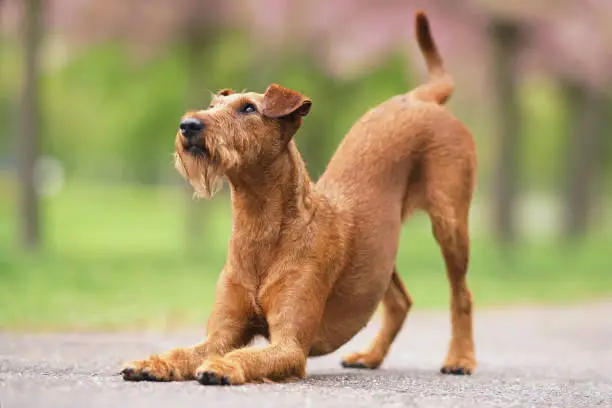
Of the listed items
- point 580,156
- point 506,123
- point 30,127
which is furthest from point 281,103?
point 580,156

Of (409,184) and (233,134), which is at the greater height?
(409,184)

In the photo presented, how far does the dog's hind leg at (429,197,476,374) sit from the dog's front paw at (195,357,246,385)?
2382 millimetres

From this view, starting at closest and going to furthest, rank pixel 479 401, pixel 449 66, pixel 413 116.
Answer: pixel 479 401, pixel 413 116, pixel 449 66

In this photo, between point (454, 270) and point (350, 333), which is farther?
point (454, 270)

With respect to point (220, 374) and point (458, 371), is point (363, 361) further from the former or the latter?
point (220, 374)

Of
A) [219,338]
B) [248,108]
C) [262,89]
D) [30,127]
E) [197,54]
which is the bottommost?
[219,338]

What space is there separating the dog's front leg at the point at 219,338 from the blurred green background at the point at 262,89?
492 centimetres

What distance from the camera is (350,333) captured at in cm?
625

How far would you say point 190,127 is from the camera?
5152 mm

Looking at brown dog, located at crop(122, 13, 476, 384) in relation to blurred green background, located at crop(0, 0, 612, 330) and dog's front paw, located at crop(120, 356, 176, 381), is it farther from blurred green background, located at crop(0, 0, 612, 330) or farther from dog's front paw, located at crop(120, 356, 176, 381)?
blurred green background, located at crop(0, 0, 612, 330)

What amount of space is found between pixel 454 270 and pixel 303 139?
72.2 ft

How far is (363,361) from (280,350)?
201 centimetres

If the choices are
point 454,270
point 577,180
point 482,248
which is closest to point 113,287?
point 454,270

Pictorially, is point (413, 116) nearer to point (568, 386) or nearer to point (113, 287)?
point (568, 386)
